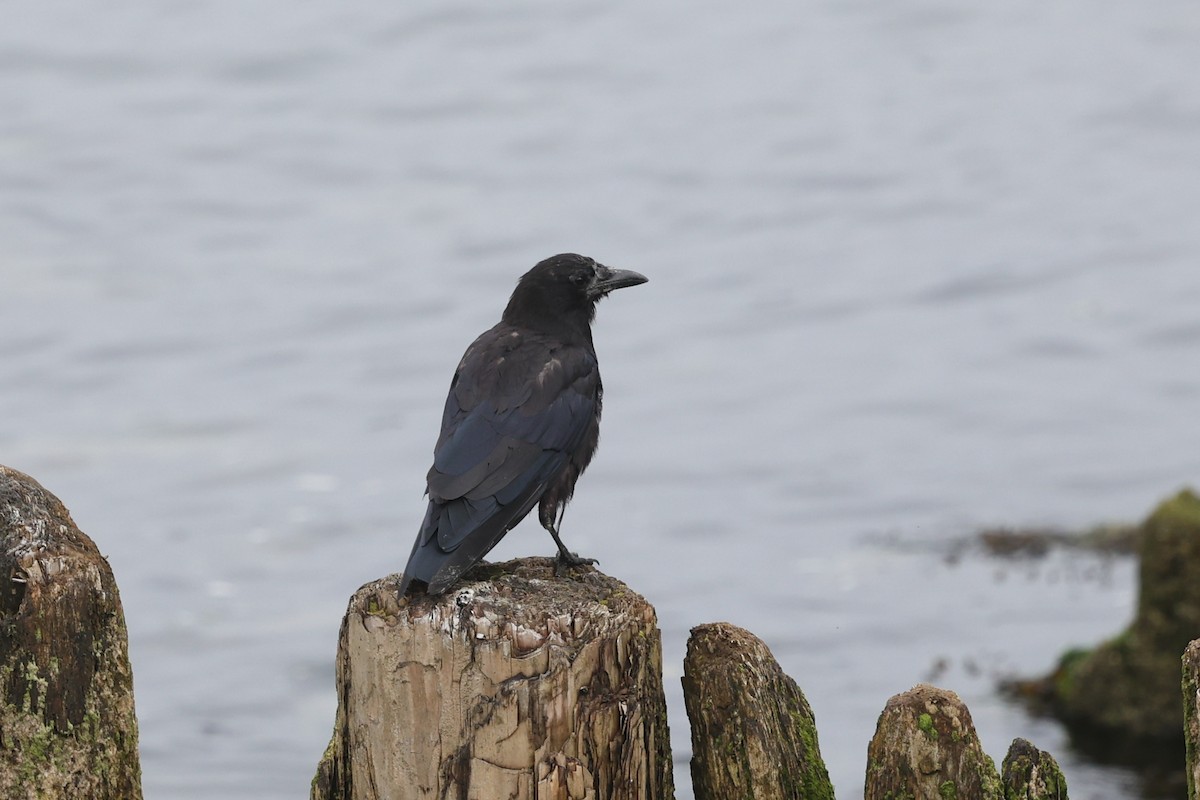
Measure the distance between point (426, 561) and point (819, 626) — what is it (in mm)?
7250

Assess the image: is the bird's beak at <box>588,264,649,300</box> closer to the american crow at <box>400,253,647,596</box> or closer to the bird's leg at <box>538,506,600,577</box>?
the american crow at <box>400,253,647,596</box>

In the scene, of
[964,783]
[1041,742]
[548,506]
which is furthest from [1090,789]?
[964,783]

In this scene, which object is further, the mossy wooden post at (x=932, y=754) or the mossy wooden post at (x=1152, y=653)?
the mossy wooden post at (x=1152, y=653)

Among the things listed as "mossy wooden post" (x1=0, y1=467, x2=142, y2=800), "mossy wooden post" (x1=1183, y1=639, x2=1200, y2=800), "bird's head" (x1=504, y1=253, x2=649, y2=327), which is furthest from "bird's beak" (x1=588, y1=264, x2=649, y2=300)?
"mossy wooden post" (x1=1183, y1=639, x2=1200, y2=800)

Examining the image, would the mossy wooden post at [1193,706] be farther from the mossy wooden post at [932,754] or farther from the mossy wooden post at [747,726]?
the mossy wooden post at [747,726]

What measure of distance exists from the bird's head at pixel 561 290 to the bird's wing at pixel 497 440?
0.66ft

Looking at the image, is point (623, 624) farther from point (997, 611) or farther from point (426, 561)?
point (997, 611)

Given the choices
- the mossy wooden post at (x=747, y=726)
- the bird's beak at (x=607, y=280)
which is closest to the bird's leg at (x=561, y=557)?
the mossy wooden post at (x=747, y=726)

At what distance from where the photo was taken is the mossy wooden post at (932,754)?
4.12 m

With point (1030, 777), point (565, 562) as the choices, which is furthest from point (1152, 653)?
point (1030, 777)

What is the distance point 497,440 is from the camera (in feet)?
18.2

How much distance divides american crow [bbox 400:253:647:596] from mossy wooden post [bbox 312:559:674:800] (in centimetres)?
34

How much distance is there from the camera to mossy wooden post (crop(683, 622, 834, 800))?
4414 mm

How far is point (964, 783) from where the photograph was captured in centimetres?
412
